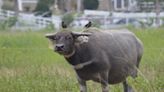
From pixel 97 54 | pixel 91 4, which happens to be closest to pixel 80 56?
pixel 97 54

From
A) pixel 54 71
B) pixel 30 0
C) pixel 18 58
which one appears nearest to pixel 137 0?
pixel 30 0

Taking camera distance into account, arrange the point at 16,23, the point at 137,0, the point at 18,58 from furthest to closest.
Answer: the point at 137,0
the point at 16,23
the point at 18,58

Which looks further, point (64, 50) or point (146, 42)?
point (146, 42)

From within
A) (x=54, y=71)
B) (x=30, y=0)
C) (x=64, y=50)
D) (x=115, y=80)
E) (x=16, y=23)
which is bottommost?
(x=30, y=0)

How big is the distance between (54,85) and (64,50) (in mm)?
2779

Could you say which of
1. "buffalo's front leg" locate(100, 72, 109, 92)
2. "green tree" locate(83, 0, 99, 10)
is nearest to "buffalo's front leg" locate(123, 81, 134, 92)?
A: "buffalo's front leg" locate(100, 72, 109, 92)

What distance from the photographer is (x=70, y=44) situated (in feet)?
22.6

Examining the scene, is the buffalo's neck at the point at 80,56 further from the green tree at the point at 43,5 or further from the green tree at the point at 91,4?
the green tree at the point at 91,4

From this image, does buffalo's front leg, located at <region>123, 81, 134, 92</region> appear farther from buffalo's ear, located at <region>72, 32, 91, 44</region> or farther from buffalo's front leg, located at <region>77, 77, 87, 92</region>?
buffalo's ear, located at <region>72, 32, 91, 44</region>

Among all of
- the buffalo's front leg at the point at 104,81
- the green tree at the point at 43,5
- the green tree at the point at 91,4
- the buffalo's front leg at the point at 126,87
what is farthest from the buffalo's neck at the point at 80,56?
the green tree at the point at 91,4

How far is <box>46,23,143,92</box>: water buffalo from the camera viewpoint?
272 inches

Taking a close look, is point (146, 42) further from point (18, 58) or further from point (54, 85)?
point (54, 85)

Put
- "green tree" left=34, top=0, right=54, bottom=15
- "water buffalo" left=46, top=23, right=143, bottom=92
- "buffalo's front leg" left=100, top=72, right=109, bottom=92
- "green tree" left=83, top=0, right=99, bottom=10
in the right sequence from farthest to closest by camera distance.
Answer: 1. "green tree" left=83, top=0, right=99, bottom=10
2. "green tree" left=34, top=0, right=54, bottom=15
3. "buffalo's front leg" left=100, top=72, right=109, bottom=92
4. "water buffalo" left=46, top=23, right=143, bottom=92

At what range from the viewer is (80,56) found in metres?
7.09
